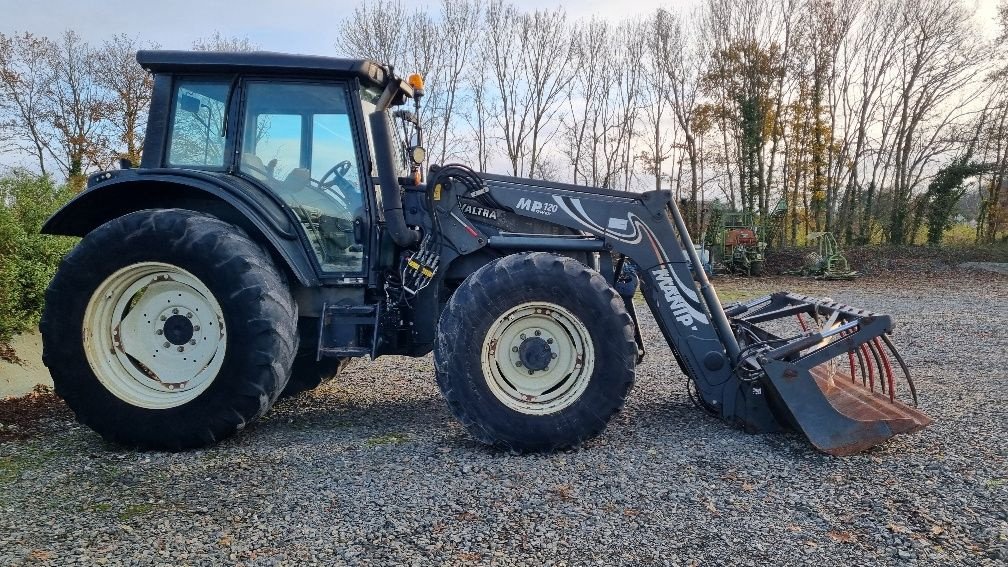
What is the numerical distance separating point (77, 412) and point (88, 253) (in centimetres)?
91

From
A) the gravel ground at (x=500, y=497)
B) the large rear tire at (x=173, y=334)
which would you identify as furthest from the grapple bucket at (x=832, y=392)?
the large rear tire at (x=173, y=334)

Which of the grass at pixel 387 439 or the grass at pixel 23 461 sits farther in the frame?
the grass at pixel 387 439

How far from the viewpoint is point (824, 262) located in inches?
800

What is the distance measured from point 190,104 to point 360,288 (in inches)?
63.1

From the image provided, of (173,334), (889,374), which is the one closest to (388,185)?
(173,334)

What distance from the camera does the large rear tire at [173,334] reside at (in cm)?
363

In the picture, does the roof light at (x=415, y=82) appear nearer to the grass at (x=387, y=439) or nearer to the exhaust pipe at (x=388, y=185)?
the exhaust pipe at (x=388, y=185)

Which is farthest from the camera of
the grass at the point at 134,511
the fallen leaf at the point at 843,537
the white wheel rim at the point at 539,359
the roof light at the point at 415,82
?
the roof light at the point at 415,82

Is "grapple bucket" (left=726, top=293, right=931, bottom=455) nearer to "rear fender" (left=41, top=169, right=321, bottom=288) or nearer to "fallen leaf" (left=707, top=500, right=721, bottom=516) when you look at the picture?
"fallen leaf" (left=707, top=500, right=721, bottom=516)

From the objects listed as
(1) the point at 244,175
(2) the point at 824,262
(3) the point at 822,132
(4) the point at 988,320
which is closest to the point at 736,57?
(3) the point at 822,132

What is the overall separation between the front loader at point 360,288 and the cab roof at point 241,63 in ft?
0.05

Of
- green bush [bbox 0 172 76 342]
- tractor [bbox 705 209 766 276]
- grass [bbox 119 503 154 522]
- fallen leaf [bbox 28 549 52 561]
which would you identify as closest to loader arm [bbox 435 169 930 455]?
grass [bbox 119 503 154 522]

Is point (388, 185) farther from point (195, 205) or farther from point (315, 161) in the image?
point (195, 205)

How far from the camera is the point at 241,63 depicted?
4.03 meters
